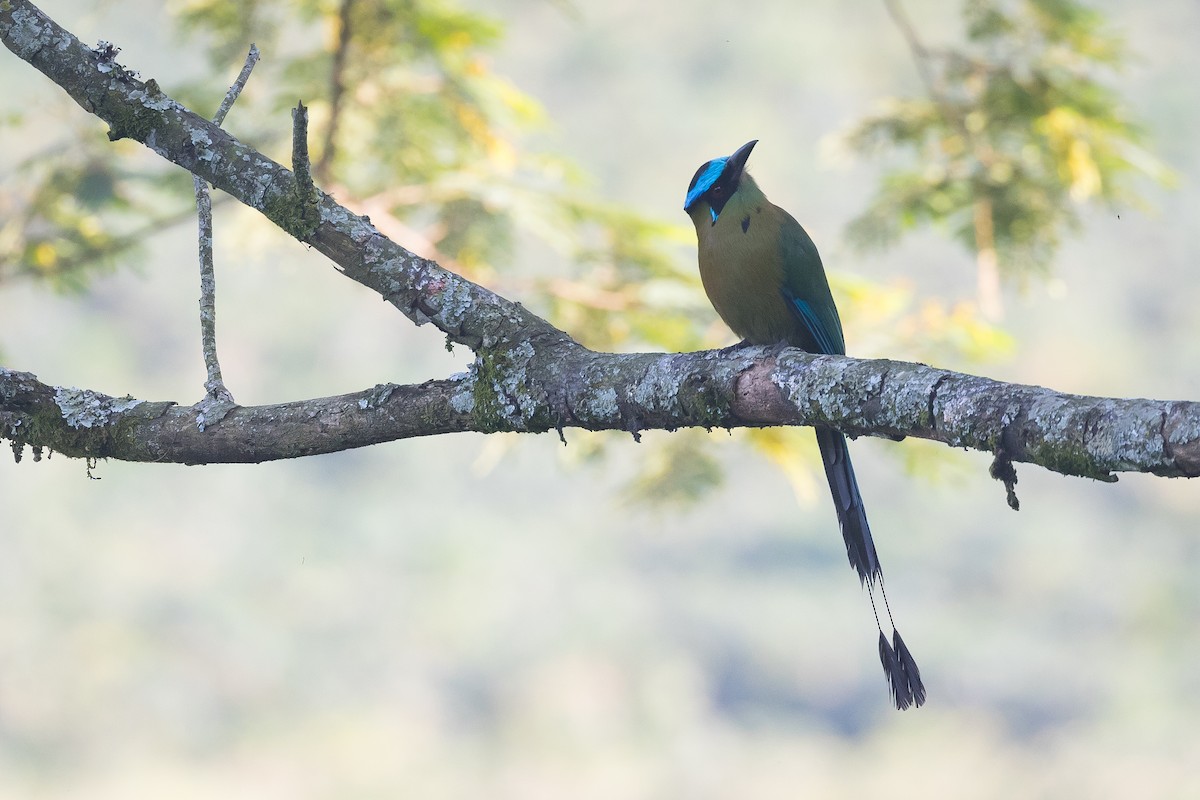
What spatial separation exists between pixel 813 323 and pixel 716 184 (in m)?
0.47

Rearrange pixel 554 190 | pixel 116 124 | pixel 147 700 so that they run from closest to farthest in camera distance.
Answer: pixel 116 124 < pixel 554 190 < pixel 147 700

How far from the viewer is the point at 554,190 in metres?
7.00

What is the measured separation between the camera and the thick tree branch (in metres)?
2.10

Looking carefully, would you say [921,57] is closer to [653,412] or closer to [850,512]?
[850,512]

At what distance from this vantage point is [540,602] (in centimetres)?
4869

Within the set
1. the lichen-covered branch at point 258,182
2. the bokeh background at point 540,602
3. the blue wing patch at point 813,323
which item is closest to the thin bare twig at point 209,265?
the lichen-covered branch at point 258,182

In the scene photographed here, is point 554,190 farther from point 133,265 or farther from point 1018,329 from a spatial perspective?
point 1018,329

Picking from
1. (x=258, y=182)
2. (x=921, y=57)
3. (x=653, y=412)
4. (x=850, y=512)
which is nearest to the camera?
(x=653, y=412)

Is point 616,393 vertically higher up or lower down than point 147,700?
→ lower down

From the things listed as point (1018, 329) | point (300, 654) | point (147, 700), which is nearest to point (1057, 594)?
point (1018, 329)

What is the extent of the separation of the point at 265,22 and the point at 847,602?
4363 cm

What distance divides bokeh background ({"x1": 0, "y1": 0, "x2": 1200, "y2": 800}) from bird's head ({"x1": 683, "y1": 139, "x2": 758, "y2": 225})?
37.7 meters

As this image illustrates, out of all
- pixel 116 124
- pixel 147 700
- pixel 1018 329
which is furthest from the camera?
pixel 1018 329

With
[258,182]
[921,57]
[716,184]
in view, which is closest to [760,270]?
[716,184]
